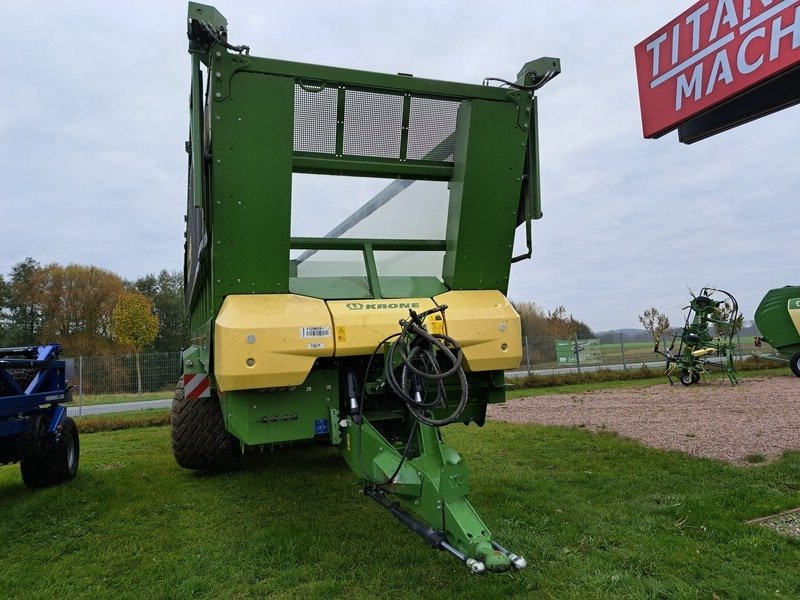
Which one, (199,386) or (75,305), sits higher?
(75,305)

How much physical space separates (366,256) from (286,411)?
47.4 inches

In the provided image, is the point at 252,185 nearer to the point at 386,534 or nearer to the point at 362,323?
the point at 362,323

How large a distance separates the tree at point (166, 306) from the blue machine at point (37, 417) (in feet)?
103

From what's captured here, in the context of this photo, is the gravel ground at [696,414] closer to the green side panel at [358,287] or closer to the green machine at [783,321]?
the green machine at [783,321]

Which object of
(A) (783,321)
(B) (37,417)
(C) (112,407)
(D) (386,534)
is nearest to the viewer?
(D) (386,534)

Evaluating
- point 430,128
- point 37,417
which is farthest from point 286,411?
point 37,417

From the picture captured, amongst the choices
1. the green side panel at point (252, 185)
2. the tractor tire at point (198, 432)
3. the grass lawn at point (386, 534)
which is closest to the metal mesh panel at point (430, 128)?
the green side panel at point (252, 185)

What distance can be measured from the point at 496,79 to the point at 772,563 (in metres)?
3.38

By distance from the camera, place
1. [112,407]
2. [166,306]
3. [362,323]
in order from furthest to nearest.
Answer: [166,306] → [112,407] → [362,323]

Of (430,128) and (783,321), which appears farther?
(783,321)

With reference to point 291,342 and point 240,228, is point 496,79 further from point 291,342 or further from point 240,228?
point 291,342

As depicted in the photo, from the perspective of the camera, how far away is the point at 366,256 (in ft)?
13.2

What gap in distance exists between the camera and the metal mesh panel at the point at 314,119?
12.0 feet

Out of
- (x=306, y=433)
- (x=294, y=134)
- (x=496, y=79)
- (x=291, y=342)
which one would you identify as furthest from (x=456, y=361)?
(x=496, y=79)
